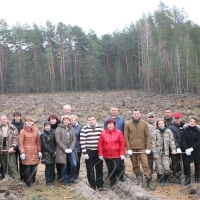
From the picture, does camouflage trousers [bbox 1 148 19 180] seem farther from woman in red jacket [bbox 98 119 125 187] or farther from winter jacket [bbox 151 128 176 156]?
winter jacket [bbox 151 128 176 156]

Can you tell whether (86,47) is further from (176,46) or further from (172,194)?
(172,194)

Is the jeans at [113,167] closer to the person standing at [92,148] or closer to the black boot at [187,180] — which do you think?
the person standing at [92,148]

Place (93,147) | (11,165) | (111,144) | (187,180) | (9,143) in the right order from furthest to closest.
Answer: (187,180) < (11,165) < (9,143) < (93,147) < (111,144)

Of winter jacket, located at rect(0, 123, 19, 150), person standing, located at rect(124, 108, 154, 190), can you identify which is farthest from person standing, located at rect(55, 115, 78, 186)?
person standing, located at rect(124, 108, 154, 190)

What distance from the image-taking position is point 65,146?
6.89m

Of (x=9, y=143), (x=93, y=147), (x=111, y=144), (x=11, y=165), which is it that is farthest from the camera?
(x=11, y=165)

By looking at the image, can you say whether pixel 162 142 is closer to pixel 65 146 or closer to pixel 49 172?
pixel 65 146

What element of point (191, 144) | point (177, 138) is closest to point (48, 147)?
point (177, 138)

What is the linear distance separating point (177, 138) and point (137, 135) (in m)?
1.14

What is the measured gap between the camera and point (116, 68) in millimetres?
62156

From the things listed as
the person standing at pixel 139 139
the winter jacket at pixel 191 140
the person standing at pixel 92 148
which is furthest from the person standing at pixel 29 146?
the winter jacket at pixel 191 140

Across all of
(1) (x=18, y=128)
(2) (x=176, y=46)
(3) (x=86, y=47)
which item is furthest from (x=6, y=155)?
(3) (x=86, y=47)

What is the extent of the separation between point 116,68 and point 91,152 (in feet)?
184

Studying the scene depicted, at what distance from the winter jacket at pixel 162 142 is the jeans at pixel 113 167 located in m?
1.08
